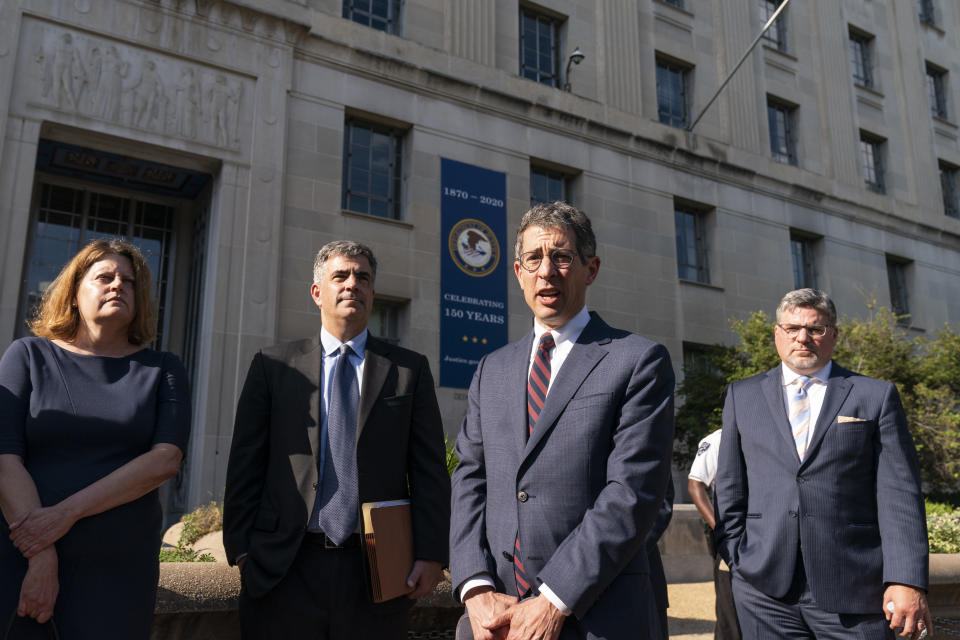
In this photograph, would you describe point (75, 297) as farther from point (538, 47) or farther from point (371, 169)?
point (538, 47)

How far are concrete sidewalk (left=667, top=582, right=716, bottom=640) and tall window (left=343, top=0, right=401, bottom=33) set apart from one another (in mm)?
12552

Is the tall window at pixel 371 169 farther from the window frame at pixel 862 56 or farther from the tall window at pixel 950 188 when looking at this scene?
the tall window at pixel 950 188

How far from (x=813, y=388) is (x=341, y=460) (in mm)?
2590

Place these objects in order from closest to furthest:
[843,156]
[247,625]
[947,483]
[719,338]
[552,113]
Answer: [247,625]
[947,483]
[552,113]
[719,338]
[843,156]

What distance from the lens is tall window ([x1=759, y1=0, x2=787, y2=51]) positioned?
2205cm

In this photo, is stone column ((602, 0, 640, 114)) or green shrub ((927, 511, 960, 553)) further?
stone column ((602, 0, 640, 114))

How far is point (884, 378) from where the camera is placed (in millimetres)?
14875

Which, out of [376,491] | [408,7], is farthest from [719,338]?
[376,491]

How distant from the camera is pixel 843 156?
2234 centimetres

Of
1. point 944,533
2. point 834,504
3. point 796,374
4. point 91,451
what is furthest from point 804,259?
point 91,451

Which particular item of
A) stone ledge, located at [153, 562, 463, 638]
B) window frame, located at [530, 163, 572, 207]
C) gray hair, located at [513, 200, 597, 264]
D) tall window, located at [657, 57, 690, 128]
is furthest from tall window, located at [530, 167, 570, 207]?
gray hair, located at [513, 200, 597, 264]

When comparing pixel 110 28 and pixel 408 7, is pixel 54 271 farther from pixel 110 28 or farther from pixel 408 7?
pixel 408 7

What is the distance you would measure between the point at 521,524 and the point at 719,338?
17.0 metres

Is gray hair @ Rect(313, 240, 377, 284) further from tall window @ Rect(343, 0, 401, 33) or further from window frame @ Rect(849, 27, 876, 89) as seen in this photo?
window frame @ Rect(849, 27, 876, 89)
